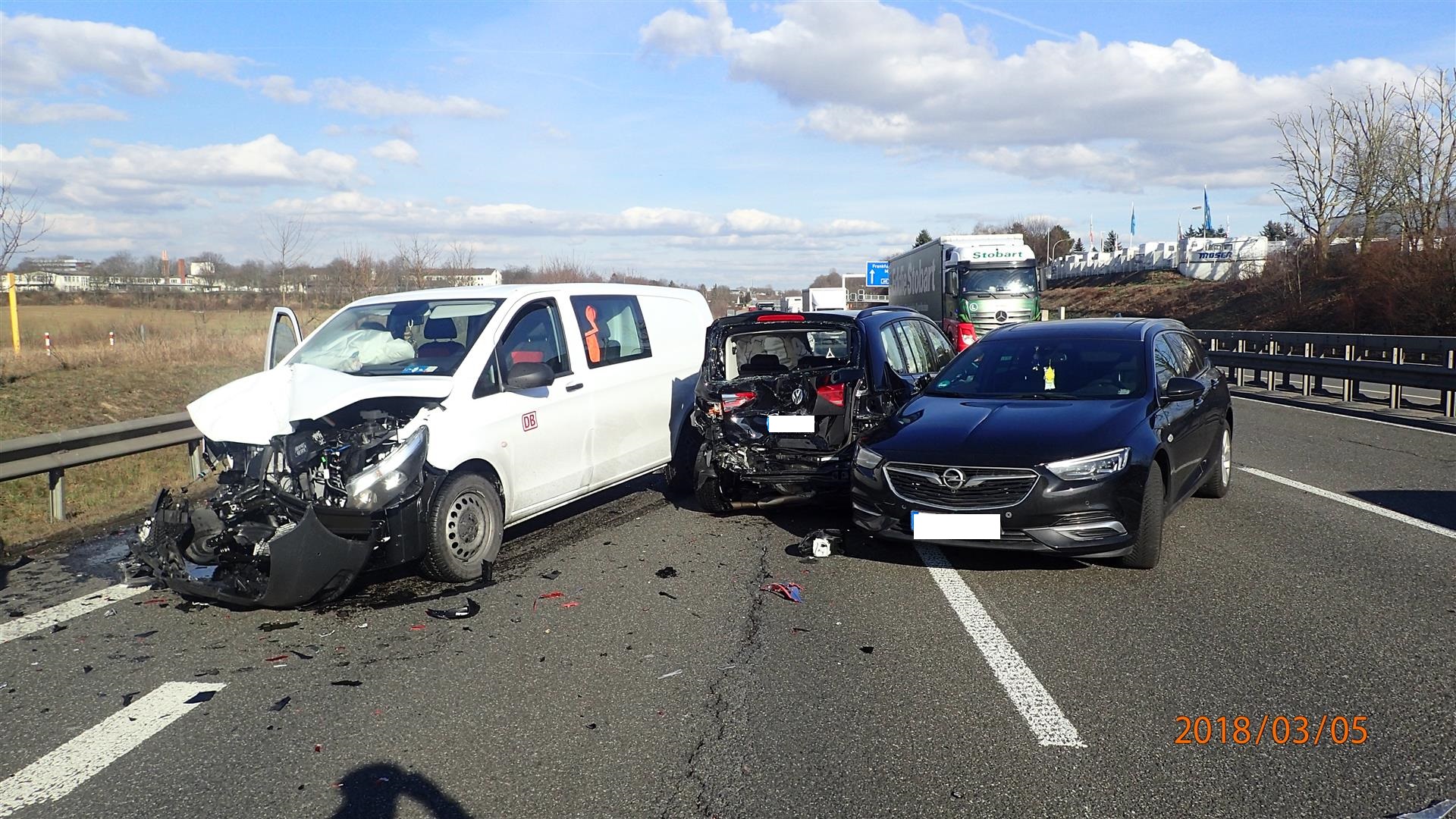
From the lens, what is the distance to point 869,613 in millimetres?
5652

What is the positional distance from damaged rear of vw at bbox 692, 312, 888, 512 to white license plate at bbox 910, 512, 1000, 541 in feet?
5.48

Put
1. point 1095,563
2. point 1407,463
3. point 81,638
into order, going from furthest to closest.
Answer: point 1407,463 < point 1095,563 < point 81,638

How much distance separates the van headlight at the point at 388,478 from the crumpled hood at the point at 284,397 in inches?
21.2

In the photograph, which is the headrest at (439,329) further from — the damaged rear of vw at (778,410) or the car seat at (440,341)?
the damaged rear of vw at (778,410)

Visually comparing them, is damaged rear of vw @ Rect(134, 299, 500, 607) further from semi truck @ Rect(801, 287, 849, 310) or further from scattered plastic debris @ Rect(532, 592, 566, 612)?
semi truck @ Rect(801, 287, 849, 310)

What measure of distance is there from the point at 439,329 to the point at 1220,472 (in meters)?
6.32

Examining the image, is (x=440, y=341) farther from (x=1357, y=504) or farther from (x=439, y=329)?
(x=1357, y=504)

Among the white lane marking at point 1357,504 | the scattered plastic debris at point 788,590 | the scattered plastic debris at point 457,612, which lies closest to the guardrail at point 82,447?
the scattered plastic debris at point 457,612

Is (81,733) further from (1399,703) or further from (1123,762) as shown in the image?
(1399,703)

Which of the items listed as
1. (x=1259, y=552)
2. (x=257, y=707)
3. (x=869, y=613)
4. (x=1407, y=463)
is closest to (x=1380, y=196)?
(x=1407, y=463)

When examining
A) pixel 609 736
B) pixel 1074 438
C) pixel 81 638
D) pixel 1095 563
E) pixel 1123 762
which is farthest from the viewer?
pixel 1095 563

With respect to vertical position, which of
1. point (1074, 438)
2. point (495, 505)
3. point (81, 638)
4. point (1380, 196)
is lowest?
point (81, 638)

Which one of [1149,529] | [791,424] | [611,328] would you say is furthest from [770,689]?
[611,328]

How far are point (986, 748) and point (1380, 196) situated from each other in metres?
44.5
